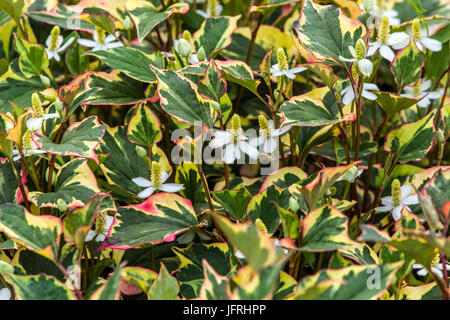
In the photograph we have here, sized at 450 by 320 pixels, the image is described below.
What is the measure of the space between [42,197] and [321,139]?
0.42m

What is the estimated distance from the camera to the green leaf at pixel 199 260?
0.73m

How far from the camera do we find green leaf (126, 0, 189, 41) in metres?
0.89

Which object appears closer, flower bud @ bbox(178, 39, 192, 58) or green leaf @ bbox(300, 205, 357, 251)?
green leaf @ bbox(300, 205, 357, 251)

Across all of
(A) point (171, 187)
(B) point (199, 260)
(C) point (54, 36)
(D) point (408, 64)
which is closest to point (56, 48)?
(C) point (54, 36)

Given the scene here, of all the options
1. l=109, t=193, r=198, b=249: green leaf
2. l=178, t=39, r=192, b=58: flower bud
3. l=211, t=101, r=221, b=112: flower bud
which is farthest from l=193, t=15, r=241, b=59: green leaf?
l=109, t=193, r=198, b=249: green leaf

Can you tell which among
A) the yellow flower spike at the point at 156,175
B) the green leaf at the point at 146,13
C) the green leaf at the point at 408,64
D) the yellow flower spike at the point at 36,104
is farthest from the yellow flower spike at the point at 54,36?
the green leaf at the point at 408,64

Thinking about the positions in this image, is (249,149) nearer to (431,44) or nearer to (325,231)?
(325,231)

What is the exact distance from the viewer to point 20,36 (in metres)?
0.99

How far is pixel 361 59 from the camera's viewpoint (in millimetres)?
735

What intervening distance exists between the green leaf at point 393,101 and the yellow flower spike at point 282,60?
141mm

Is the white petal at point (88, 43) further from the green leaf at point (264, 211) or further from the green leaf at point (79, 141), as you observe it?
the green leaf at point (264, 211)

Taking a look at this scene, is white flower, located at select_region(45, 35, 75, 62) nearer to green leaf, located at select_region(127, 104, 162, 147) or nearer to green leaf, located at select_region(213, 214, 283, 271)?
green leaf, located at select_region(127, 104, 162, 147)

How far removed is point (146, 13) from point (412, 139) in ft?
1.61
